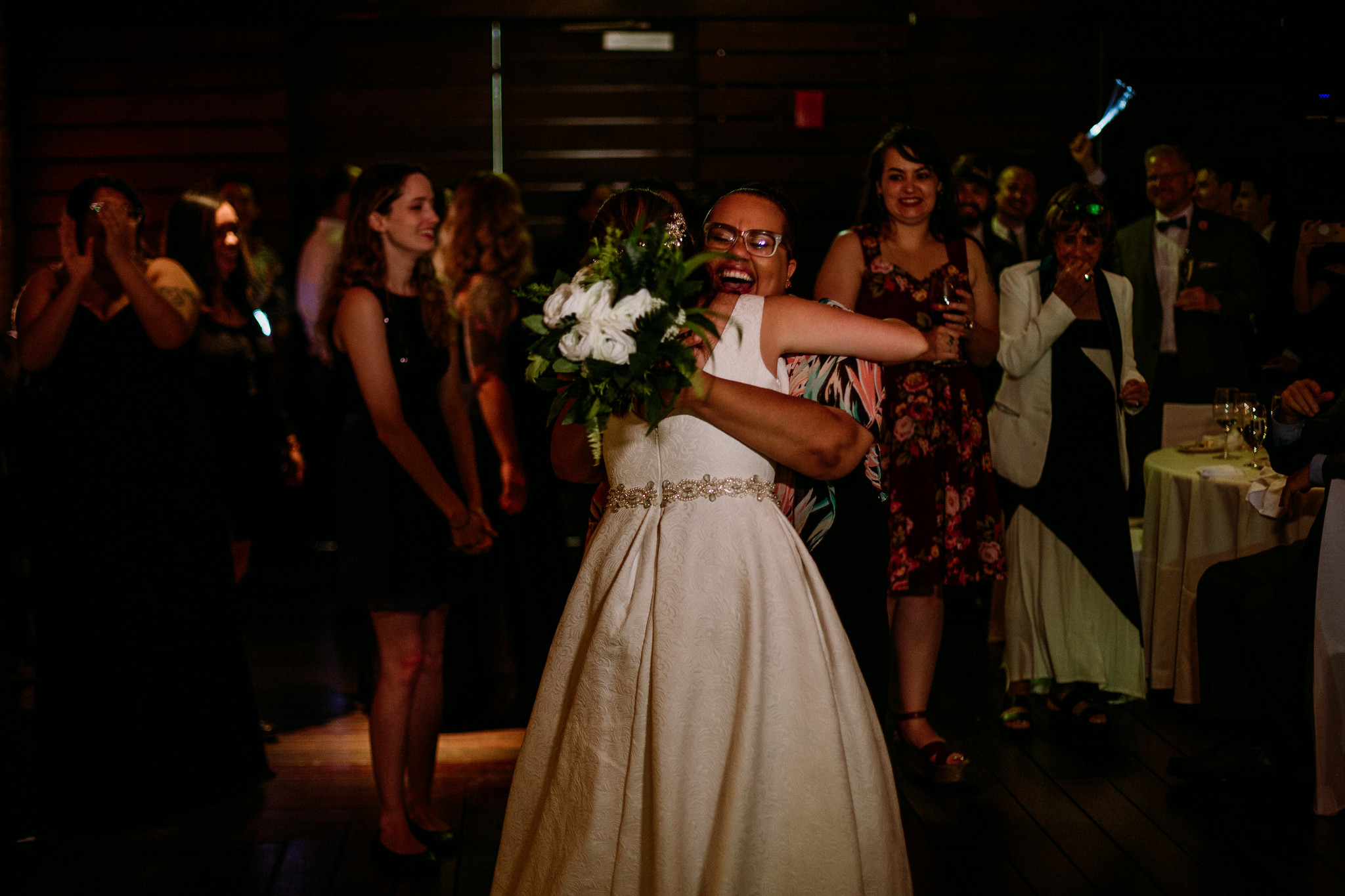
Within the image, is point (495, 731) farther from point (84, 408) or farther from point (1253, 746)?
point (1253, 746)

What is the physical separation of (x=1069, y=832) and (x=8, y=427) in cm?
391

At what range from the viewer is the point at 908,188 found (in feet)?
11.5

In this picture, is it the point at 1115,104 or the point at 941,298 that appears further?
the point at 1115,104

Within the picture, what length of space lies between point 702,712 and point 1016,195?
4.87 meters

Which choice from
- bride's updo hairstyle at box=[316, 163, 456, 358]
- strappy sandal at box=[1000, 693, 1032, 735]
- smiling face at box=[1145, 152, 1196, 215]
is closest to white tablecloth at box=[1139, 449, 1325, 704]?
strappy sandal at box=[1000, 693, 1032, 735]

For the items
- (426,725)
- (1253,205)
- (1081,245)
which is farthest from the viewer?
(1253,205)

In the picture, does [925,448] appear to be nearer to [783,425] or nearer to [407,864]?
[783,425]

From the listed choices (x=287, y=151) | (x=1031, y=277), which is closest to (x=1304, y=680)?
(x=1031, y=277)

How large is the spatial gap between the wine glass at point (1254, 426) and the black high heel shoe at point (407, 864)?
2.72m

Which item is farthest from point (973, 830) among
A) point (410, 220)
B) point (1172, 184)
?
point (1172, 184)

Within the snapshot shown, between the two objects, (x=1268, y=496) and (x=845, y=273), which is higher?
(x=845, y=273)

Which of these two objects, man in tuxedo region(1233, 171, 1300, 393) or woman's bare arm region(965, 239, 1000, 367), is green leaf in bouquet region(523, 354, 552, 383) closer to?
woman's bare arm region(965, 239, 1000, 367)

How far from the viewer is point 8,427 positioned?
4.43 m

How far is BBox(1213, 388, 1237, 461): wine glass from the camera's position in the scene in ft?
12.5
